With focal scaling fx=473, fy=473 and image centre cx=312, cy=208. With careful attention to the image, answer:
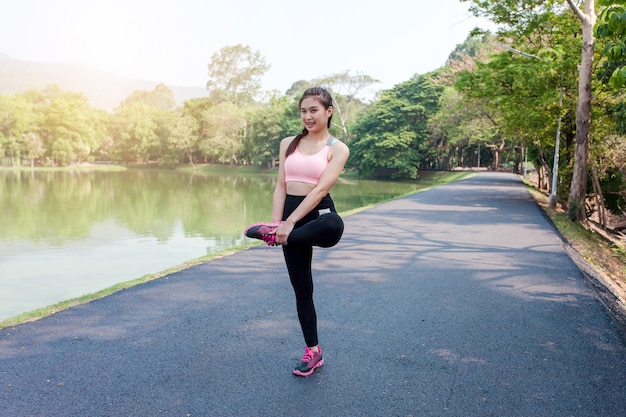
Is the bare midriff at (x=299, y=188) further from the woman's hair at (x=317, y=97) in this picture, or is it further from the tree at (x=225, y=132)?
the tree at (x=225, y=132)

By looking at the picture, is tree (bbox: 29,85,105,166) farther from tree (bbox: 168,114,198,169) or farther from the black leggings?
the black leggings

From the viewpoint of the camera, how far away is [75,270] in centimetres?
912

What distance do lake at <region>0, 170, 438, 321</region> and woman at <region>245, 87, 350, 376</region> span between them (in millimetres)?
5235

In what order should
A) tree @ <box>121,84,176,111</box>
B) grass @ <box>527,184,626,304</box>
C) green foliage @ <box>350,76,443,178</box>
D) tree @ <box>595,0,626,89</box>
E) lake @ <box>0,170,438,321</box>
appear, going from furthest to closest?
tree @ <box>121,84,176,111</box>, green foliage @ <box>350,76,443,178</box>, lake @ <box>0,170,438,321</box>, grass @ <box>527,184,626,304</box>, tree @ <box>595,0,626,89</box>

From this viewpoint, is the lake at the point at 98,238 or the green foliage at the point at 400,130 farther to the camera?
the green foliage at the point at 400,130

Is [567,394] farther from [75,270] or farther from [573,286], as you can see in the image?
[75,270]

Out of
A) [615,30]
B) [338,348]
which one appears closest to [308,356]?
[338,348]

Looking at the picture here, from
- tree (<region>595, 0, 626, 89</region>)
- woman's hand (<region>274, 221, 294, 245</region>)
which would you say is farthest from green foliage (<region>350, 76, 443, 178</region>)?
woman's hand (<region>274, 221, 294, 245</region>)

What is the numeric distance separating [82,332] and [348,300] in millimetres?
2586

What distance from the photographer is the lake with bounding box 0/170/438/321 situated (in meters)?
8.17

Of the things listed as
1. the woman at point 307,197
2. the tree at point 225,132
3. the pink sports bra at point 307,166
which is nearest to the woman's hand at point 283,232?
the woman at point 307,197

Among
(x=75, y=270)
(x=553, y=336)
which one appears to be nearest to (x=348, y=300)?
(x=553, y=336)

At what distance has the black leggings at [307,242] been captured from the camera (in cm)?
281

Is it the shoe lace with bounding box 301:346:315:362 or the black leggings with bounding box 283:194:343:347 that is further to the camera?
the shoe lace with bounding box 301:346:315:362
